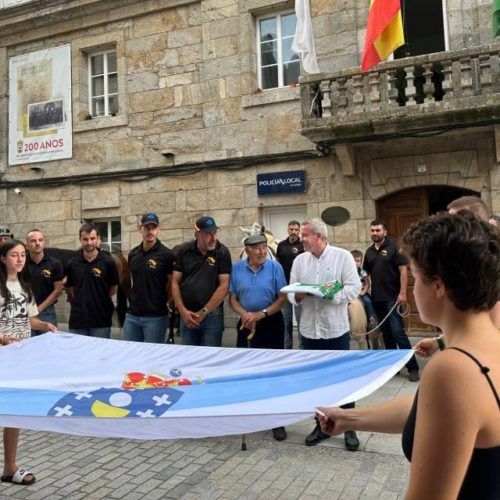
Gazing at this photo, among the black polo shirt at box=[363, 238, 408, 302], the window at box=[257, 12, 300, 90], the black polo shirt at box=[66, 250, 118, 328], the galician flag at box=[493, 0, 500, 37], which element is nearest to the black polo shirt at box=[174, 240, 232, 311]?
the black polo shirt at box=[66, 250, 118, 328]

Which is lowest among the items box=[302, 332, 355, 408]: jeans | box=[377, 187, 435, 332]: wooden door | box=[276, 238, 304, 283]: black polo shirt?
box=[302, 332, 355, 408]: jeans

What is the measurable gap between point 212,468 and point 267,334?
4.89ft

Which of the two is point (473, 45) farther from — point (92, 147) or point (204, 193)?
point (92, 147)

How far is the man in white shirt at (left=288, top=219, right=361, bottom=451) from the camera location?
4.75 m

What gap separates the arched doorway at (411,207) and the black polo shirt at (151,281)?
545cm

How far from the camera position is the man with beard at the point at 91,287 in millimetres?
5863

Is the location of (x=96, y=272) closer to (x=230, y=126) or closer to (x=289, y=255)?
(x=289, y=255)

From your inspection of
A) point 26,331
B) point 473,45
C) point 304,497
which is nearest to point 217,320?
point 26,331

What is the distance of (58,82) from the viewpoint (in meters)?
12.7

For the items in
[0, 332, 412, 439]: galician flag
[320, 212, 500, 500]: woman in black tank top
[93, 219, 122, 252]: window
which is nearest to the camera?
[320, 212, 500, 500]: woman in black tank top

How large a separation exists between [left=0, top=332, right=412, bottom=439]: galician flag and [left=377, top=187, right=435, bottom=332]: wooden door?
20.7 feet

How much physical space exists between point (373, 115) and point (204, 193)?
4.06 meters

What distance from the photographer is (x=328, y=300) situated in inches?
186

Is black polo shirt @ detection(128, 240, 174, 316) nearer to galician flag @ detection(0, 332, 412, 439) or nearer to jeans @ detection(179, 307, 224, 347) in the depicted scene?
jeans @ detection(179, 307, 224, 347)
